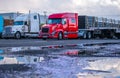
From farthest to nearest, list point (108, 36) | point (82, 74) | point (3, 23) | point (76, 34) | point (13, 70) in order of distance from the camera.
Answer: point (108, 36) < point (3, 23) < point (76, 34) < point (13, 70) < point (82, 74)

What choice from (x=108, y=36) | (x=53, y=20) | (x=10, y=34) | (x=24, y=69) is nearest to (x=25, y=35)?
(x=10, y=34)

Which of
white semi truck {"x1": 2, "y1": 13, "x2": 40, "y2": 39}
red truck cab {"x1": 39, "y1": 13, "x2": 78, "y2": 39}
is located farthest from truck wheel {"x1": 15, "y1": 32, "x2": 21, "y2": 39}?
red truck cab {"x1": 39, "y1": 13, "x2": 78, "y2": 39}

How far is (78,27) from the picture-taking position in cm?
4200

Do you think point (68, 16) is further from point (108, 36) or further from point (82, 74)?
point (82, 74)

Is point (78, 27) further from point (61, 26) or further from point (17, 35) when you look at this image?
point (17, 35)

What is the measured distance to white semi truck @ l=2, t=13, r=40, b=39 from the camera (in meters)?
40.5

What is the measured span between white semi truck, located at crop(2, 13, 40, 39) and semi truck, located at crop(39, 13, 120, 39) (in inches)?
116

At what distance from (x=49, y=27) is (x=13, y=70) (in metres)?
27.4

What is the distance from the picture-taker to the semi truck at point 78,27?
121 feet

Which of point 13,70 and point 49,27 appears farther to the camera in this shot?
point 49,27

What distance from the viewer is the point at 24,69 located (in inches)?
374

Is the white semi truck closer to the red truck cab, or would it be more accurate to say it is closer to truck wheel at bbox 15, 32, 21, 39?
truck wheel at bbox 15, 32, 21, 39

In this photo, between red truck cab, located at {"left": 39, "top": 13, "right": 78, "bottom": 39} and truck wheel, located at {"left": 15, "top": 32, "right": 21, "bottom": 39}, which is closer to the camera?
red truck cab, located at {"left": 39, "top": 13, "right": 78, "bottom": 39}

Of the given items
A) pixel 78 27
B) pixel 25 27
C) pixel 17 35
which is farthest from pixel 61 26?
pixel 17 35
